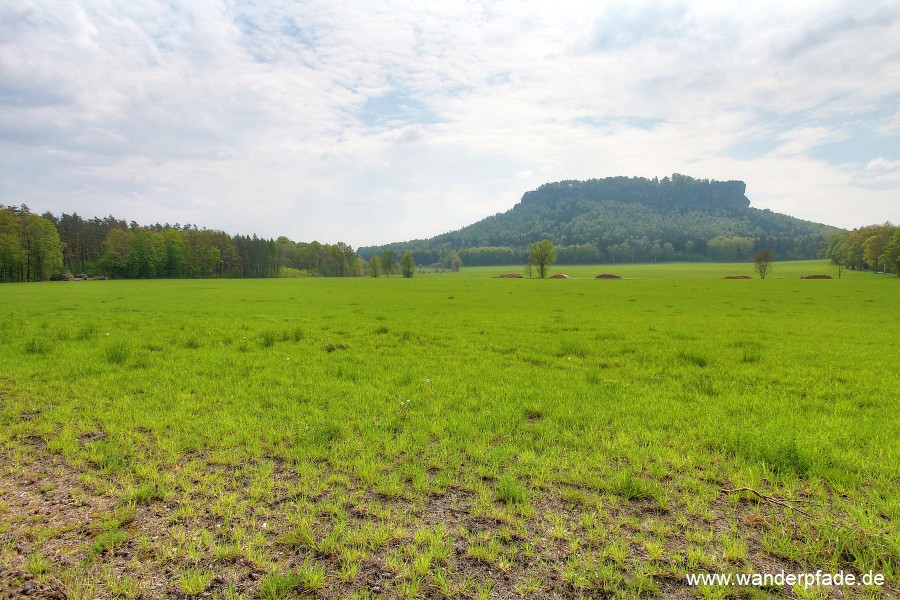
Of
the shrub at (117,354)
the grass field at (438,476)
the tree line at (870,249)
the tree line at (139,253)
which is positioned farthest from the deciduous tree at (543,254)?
the shrub at (117,354)

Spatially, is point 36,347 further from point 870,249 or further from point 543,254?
point 870,249

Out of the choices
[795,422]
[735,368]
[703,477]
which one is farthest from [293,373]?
[735,368]

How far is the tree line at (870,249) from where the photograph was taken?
3290 inches

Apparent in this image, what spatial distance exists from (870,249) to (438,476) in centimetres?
14194

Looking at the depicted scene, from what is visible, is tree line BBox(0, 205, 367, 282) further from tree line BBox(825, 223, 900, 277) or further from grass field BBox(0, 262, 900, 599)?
tree line BBox(825, 223, 900, 277)

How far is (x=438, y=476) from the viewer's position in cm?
593

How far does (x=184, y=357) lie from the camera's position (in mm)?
12945

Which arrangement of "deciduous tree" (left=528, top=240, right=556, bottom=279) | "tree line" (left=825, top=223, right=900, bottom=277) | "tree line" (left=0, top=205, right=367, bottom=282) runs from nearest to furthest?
"tree line" (left=825, top=223, right=900, bottom=277) < "tree line" (left=0, top=205, right=367, bottom=282) < "deciduous tree" (left=528, top=240, right=556, bottom=279)

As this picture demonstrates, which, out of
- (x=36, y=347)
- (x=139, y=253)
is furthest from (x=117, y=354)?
(x=139, y=253)

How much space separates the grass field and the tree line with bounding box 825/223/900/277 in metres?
106

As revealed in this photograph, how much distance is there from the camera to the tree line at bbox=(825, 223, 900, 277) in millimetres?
83562

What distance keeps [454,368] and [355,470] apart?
629 cm

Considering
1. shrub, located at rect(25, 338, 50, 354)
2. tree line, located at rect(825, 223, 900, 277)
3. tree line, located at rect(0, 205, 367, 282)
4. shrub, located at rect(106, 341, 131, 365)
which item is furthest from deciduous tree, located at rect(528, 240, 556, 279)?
shrub, located at rect(25, 338, 50, 354)

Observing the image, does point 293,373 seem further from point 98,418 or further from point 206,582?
point 206,582
